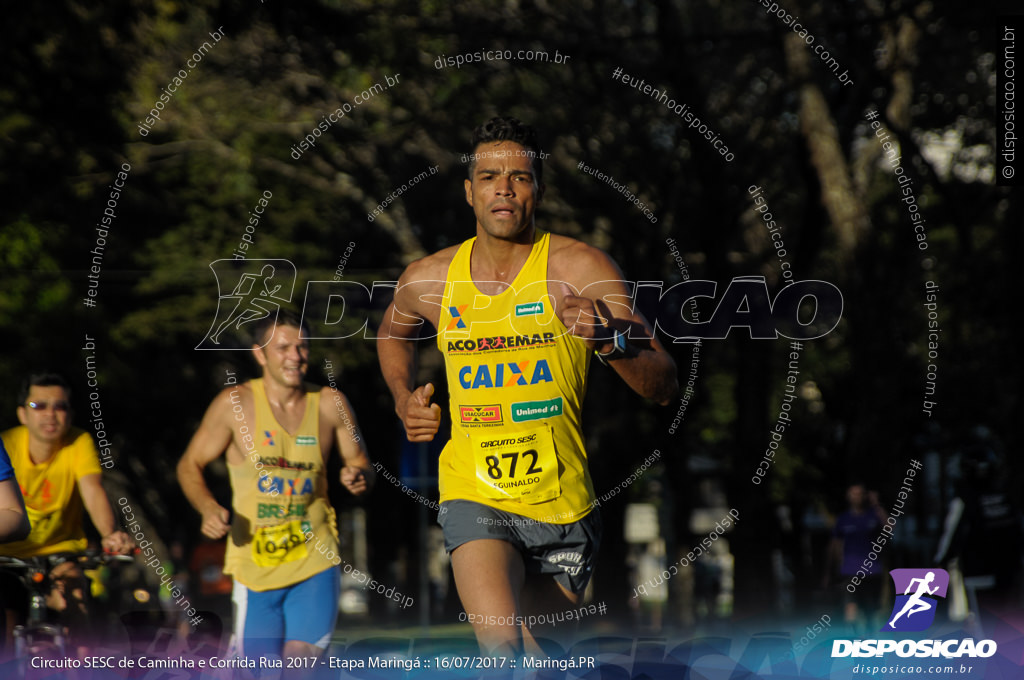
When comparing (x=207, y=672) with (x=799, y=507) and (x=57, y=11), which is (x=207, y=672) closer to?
(x=57, y=11)

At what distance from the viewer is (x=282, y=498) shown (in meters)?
5.84

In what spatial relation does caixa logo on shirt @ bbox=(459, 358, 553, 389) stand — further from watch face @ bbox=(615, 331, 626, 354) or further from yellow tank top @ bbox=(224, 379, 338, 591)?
yellow tank top @ bbox=(224, 379, 338, 591)

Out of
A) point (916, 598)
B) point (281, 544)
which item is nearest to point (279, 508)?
point (281, 544)

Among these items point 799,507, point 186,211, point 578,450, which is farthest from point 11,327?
point 578,450

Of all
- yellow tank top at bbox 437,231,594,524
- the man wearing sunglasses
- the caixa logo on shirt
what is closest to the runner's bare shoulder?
yellow tank top at bbox 437,231,594,524

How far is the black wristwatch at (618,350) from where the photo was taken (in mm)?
4512

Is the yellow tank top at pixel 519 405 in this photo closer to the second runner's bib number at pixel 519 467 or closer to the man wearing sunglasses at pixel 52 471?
the second runner's bib number at pixel 519 467

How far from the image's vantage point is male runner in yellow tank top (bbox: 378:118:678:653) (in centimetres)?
468

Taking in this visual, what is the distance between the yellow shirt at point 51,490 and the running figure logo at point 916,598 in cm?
410

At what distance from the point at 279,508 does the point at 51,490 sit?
137cm

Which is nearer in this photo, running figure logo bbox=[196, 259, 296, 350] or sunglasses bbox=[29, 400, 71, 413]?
sunglasses bbox=[29, 400, 71, 413]

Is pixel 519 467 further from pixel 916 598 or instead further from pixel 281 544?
pixel 916 598

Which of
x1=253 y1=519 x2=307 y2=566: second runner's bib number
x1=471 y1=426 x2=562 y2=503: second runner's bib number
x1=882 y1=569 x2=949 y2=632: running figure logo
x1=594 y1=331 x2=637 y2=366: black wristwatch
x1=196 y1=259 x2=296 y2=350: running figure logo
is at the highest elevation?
→ x1=196 y1=259 x2=296 y2=350: running figure logo

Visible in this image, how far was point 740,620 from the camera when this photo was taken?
1234 cm
